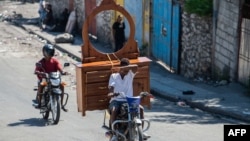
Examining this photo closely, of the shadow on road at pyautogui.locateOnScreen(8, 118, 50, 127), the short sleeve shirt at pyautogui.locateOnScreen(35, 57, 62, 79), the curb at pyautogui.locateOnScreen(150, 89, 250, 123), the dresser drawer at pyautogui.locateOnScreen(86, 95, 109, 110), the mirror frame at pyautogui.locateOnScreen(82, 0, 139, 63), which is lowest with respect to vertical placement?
the curb at pyautogui.locateOnScreen(150, 89, 250, 123)

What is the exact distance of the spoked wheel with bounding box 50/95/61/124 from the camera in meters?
15.5

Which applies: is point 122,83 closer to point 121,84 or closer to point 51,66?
point 121,84

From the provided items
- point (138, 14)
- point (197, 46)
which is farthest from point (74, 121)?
point (138, 14)

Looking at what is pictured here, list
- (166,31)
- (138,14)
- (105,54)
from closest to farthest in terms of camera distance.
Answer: (105,54)
(166,31)
(138,14)

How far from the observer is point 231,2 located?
20.4 meters

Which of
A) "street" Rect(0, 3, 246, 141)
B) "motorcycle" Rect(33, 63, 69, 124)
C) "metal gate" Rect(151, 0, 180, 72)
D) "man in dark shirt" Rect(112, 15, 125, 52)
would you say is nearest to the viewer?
"street" Rect(0, 3, 246, 141)

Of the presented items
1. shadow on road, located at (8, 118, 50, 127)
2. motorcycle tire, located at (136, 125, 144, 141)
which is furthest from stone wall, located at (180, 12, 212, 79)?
motorcycle tire, located at (136, 125, 144, 141)

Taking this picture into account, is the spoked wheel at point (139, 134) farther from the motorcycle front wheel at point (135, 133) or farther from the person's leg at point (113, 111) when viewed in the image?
the person's leg at point (113, 111)

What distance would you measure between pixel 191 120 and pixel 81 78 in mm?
3830

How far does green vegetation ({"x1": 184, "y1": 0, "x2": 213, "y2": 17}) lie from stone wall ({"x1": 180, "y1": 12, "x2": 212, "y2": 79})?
0.82 feet

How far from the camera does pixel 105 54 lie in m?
13.5

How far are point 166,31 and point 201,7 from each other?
116 inches

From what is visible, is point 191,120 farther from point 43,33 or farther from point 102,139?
point 43,33

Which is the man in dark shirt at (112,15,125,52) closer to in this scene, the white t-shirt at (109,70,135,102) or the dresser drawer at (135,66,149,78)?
the dresser drawer at (135,66,149,78)
